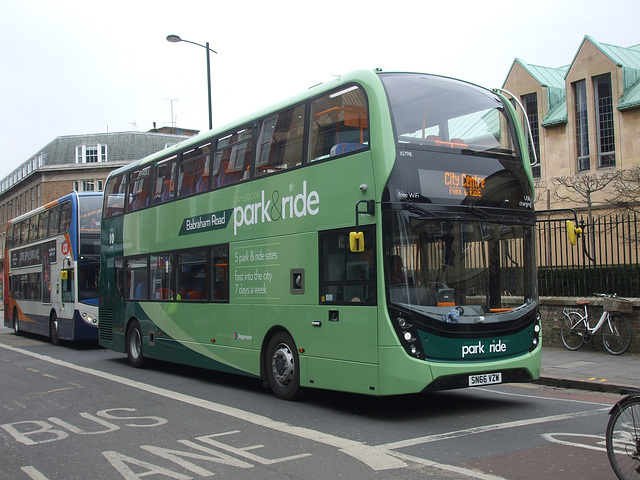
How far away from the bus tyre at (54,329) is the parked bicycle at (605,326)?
1447 cm

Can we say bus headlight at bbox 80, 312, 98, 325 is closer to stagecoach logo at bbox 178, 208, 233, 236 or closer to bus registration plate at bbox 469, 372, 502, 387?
stagecoach logo at bbox 178, 208, 233, 236

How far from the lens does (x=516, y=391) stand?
413 inches

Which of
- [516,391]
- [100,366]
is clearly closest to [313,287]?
[516,391]

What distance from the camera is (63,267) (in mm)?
20000

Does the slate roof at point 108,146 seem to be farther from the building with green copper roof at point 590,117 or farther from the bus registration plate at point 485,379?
the bus registration plate at point 485,379

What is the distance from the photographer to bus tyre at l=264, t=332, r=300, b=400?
9.59m

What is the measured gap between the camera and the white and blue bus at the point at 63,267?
19.2 metres

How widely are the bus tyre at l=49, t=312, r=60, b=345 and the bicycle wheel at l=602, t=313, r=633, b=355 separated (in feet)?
50.0

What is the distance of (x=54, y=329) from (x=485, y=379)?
16.6 m

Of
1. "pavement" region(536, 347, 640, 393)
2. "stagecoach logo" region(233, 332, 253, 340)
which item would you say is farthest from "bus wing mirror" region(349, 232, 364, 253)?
"pavement" region(536, 347, 640, 393)

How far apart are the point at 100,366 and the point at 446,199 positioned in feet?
32.1

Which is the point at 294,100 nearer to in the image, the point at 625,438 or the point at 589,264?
the point at 625,438

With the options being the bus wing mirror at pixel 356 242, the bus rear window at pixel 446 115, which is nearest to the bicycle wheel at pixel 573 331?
the bus rear window at pixel 446 115

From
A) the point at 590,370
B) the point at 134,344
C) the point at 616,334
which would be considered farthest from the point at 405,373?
the point at 134,344
